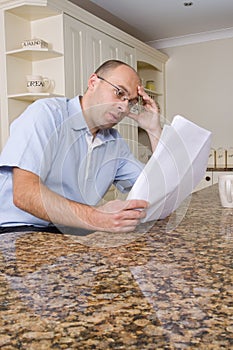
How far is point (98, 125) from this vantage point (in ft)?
4.15

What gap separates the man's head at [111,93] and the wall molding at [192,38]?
354 centimetres

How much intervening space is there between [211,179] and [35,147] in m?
3.14

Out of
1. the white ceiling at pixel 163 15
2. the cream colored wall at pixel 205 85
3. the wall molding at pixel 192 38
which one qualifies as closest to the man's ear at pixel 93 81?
the white ceiling at pixel 163 15

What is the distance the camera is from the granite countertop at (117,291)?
0.35 metres

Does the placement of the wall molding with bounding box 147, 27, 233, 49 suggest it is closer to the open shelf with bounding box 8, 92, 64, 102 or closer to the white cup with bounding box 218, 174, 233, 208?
the open shelf with bounding box 8, 92, 64, 102

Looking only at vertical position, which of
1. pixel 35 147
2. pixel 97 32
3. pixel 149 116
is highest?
pixel 97 32

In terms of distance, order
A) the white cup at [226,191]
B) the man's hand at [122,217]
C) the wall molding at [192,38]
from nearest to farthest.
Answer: the man's hand at [122,217], the white cup at [226,191], the wall molding at [192,38]

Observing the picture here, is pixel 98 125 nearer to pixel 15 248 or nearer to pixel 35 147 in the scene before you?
pixel 35 147

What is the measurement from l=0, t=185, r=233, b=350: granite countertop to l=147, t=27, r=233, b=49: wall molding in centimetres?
405

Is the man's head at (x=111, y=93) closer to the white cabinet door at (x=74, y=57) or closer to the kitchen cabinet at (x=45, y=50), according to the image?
the kitchen cabinet at (x=45, y=50)

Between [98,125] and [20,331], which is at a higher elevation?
[98,125]

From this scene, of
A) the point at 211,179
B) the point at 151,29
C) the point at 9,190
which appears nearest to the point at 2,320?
the point at 9,190

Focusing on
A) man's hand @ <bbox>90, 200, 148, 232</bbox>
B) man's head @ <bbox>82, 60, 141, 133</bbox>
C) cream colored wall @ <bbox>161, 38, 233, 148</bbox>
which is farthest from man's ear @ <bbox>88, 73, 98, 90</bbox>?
cream colored wall @ <bbox>161, 38, 233, 148</bbox>

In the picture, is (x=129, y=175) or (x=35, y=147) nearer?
(x=35, y=147)
